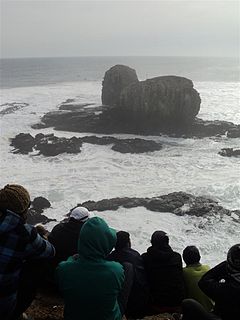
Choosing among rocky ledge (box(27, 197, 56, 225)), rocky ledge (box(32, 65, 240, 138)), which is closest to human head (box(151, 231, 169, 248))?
rocky ledge (box(27, 197, 56, 225))

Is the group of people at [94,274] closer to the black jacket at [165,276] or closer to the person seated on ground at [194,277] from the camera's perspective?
the black jacket at [165,276]

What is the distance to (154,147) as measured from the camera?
85.3 feet

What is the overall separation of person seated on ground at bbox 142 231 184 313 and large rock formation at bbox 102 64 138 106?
32924 mm

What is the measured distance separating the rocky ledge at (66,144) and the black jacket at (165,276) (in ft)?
62.8

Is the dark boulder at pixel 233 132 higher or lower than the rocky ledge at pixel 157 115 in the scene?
lower

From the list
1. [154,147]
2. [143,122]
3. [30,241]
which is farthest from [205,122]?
[30,241]

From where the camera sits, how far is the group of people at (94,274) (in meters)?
3.49

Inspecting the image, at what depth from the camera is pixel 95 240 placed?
3.39m

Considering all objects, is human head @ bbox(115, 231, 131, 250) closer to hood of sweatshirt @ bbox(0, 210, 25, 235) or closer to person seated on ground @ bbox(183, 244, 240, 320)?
person seated on ground @ bbox(183, 244, 240, 320)

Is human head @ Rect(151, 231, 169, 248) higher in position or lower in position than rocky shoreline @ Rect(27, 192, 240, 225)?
higher

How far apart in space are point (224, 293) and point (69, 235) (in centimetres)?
245

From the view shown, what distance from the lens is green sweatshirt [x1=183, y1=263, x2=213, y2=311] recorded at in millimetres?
5633

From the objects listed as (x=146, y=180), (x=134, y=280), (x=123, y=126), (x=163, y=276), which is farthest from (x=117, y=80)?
(x=134, y=280)

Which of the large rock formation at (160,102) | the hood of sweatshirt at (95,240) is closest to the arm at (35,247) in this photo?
the hood of sweatshirt at (95,240)
